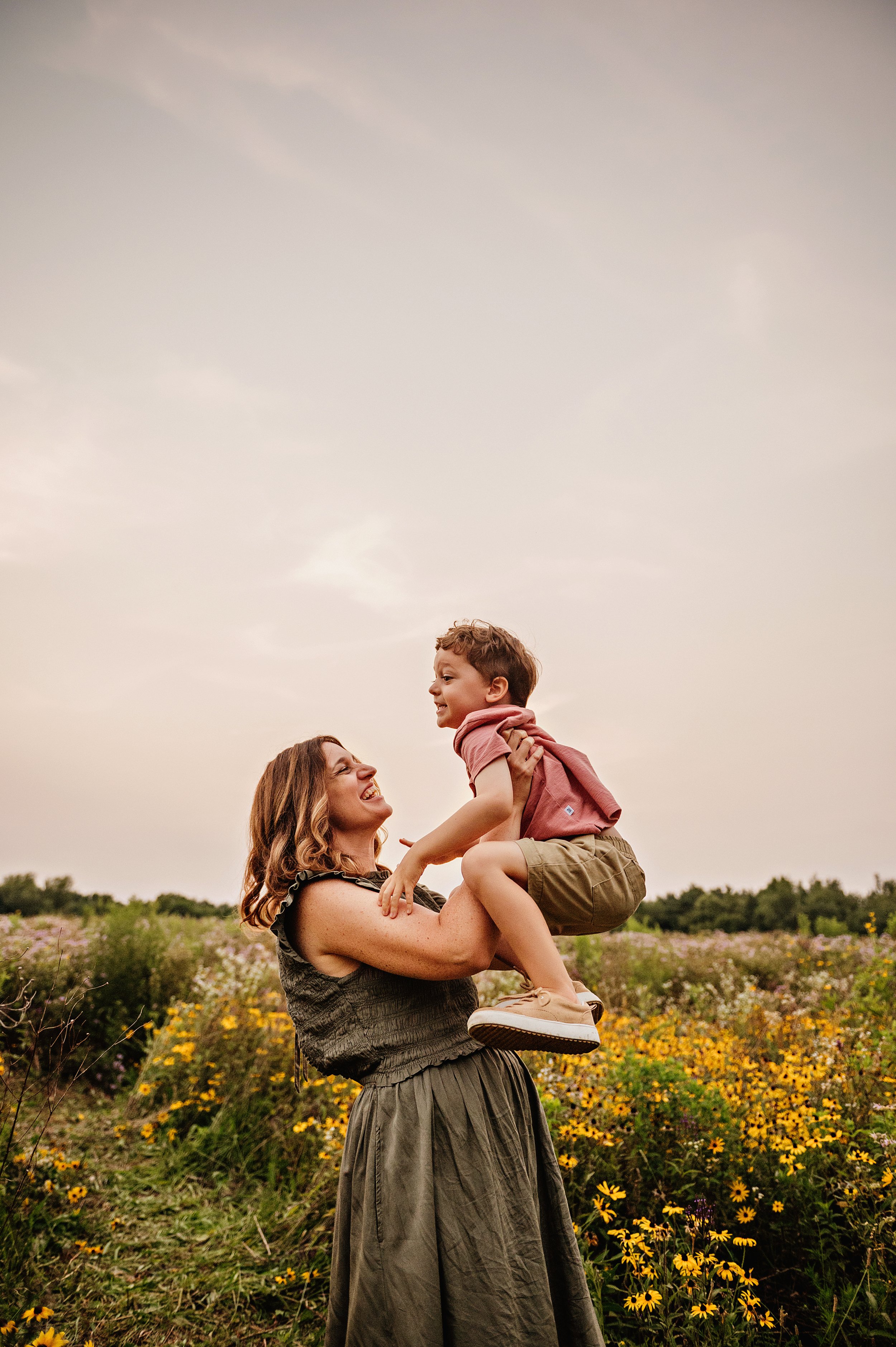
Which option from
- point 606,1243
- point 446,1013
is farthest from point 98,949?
point 446,1013

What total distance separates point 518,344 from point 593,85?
3161 mm

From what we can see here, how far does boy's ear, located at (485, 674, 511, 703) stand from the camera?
9.18ft

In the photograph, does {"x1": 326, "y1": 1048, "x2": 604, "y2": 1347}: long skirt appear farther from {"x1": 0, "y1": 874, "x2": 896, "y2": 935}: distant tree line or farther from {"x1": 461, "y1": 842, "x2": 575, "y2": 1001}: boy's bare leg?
{"x1": 0, "y1": 874, "x2": 896, "y2": 935}: distant tree line

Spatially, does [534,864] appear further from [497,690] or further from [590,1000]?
[497,690]

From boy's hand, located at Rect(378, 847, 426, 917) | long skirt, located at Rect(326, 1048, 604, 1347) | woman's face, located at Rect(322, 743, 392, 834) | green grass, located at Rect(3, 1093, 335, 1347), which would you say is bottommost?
green grass, located at Rect(3, 1093, 335, 1347)

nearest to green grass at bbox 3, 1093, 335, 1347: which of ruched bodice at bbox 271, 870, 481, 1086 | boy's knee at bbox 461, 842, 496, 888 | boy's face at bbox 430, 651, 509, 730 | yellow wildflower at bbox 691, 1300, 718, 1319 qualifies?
yellow wildflower at bbox 691, 1300, 718, 1319

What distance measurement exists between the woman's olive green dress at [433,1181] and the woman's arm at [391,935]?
5 cm

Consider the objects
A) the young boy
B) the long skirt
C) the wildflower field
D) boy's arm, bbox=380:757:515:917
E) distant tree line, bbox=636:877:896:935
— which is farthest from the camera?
distant tree line, bbox=636:877:896:935

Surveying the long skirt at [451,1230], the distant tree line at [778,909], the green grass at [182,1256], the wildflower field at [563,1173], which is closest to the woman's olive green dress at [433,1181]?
the long skirt at [451,1230]

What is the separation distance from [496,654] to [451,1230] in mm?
1809

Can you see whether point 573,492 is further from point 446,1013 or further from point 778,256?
point 446,1013

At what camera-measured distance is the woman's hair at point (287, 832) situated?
2.19 meters

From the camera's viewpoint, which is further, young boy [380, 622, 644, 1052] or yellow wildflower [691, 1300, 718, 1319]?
yellow wildflower [691, 1300, 718, 1319]

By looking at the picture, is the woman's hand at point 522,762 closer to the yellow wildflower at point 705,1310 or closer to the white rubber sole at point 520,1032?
the white rubber sole at point 520,1032
